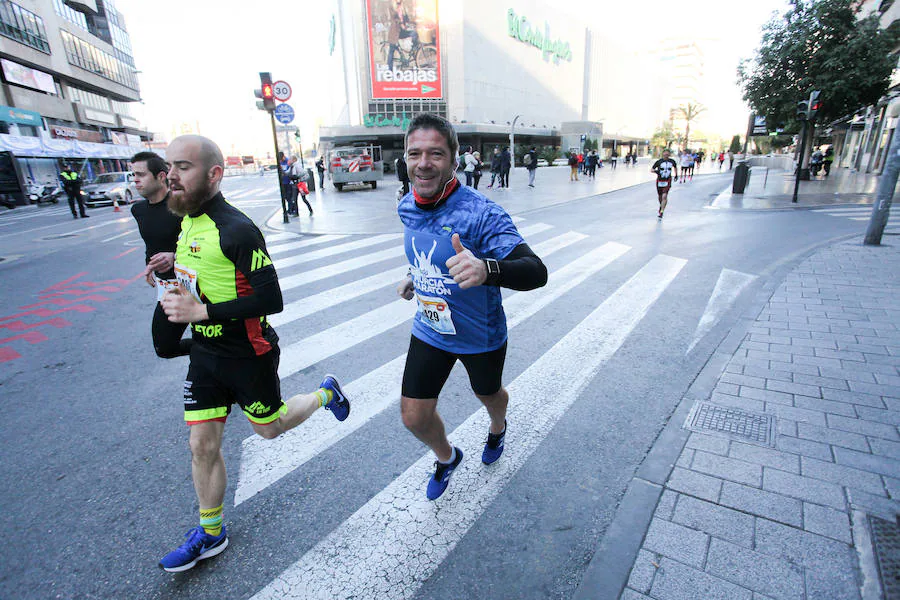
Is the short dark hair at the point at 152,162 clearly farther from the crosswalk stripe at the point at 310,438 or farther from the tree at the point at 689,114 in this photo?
the tree at the point at 689,114

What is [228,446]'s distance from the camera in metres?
3.21

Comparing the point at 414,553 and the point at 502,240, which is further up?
the point at 502,240

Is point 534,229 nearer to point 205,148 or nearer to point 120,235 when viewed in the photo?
point 205,148

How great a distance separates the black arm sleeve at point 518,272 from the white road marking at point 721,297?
Answer: 3174mm

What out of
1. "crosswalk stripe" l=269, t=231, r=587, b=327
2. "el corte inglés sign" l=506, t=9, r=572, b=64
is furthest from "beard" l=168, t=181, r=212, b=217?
"el corte inglés sign" l=506, t=9, r=572, b=64

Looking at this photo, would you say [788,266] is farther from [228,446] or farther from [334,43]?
[334,43]

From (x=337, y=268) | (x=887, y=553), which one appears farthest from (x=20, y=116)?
(x=887, y=553)

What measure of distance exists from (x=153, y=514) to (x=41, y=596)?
21.4 inches

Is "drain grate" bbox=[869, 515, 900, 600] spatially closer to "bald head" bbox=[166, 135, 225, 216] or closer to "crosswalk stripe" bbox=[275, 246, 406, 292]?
"bald head" bbox=[166, 135, 225, 216]

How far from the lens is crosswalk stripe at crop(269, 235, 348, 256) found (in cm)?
1010

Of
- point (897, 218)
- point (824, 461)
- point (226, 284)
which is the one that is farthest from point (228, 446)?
point (897, 218)

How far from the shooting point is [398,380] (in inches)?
161

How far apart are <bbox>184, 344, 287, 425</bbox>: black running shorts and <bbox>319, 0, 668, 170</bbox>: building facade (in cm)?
4922

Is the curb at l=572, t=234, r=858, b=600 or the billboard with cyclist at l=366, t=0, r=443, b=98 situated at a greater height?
the billboard with cyclist at l=366, t=0, r=443, b=98
